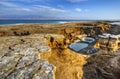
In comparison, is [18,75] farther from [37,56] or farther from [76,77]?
[76,77]

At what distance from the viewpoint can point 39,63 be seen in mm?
4371

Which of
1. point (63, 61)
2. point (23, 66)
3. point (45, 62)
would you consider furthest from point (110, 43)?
point (23, 66)

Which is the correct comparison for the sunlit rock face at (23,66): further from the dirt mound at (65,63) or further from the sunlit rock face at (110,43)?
the sunlit rock face at (110,43)

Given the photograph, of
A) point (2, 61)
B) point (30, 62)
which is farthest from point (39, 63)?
point (2, 61)

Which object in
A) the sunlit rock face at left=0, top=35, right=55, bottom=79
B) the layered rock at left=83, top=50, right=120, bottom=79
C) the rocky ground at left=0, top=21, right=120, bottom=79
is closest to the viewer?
the sunlit rock face at left=0, top=35, right=55, bottom=79

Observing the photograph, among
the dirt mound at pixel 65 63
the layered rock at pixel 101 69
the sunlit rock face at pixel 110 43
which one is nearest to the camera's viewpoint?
the dirt mound at pixel 65 63

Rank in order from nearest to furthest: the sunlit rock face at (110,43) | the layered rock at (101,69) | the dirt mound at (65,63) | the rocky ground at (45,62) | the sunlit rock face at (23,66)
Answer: the sunlit rock face at (23,66)
the rocky ground at (45,62)
the dirt mound at (65,63)
the layered rock at (101,69)
the sunlit rock face at (110,43)

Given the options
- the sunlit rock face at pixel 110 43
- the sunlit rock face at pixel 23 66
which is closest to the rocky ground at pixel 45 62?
the sunlit rock face at pixel 23 66

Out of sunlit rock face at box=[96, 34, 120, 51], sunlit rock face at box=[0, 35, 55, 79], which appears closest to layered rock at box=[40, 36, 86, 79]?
sunlit rock face at box=[0, 35, 55, 79]

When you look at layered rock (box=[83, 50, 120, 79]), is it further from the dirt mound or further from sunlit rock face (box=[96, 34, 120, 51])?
sunlit rock face (box=[96, 34, 120, 51])

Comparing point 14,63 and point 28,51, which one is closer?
point 14,63

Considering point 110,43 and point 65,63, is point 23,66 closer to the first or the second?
point 65,63

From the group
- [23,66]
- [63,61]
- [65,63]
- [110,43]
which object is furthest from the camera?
[110,43]

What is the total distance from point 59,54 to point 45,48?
2.57 m
